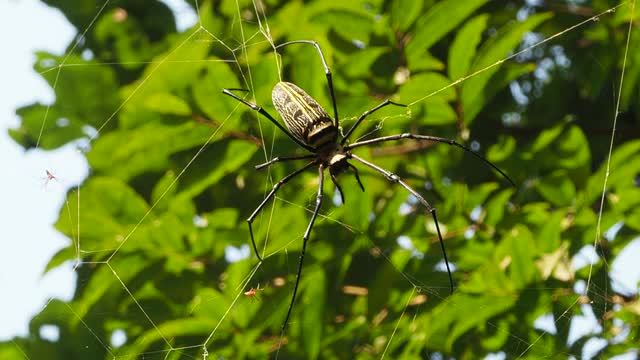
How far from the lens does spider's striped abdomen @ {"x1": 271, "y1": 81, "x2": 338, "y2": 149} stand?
7.66 ft

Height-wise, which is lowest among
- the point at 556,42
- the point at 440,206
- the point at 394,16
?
the point at 440,206

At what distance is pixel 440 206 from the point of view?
9.49ft

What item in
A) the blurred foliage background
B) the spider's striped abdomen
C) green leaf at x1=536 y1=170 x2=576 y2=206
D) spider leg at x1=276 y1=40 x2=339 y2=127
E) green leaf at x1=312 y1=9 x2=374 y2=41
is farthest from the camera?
green leaf at x1=536 y1=170 x2=576 y2=206

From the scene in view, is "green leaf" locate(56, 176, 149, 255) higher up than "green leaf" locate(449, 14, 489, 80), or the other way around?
"green leaf" locate(449, 14, 489, 80)

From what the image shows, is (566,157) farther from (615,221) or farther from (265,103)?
(265,103)

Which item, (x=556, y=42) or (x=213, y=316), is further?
(x=556, y=42)

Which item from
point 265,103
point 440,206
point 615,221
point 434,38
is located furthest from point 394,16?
point 615,221

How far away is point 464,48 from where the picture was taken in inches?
107

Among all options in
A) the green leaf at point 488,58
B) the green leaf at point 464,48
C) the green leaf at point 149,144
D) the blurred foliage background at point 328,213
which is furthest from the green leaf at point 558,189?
the green leaf at point 149,144

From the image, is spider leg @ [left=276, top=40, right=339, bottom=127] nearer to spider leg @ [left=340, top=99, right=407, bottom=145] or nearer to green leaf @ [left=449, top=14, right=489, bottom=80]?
spider leg @ [left=340, top=99, right=407, bottom=145]

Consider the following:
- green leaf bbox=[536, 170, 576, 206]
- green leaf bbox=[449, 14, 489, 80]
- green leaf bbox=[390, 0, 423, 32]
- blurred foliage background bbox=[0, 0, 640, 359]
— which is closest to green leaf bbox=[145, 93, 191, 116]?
blurred foliage background bbox=[0, 0, 640, 359]

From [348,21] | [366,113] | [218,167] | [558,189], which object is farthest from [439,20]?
[218,167]

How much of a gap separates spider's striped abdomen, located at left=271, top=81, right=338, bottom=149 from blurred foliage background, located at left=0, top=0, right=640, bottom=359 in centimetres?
32

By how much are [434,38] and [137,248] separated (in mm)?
1475
